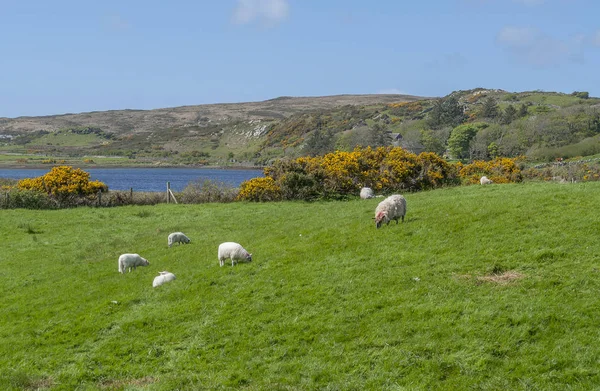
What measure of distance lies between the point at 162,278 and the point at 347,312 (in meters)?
6.85

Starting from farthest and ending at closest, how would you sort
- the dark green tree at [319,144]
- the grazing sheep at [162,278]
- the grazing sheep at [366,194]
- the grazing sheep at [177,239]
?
the dark green tree at [319,144], the grazing sheep at [366,194], the grazing sheep at [177,239], the grazing sheep at [162,278]

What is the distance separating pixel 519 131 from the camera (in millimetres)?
87938

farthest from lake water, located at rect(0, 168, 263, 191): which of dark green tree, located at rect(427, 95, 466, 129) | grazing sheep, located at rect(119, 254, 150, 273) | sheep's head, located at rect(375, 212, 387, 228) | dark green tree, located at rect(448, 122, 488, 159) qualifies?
sheep's head, located at rect(375, 212, 387, 228)

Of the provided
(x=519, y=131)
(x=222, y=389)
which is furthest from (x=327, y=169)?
(x=519, y=131)

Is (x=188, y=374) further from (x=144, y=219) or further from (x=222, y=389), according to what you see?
(x=144, y=219)

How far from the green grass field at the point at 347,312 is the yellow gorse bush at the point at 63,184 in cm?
2035

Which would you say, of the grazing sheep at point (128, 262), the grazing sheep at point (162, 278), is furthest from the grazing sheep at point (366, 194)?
the grazing sheep at point (162, 278)

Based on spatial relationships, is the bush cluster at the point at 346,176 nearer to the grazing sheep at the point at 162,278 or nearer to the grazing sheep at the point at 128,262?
the grazing sheep at the point at 128,262

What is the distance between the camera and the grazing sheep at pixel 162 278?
16.0 metres

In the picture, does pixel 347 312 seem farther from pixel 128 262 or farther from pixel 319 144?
pixel 319 144

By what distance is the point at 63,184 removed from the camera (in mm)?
39844

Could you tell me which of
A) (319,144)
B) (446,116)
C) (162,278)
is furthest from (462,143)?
(162,278)

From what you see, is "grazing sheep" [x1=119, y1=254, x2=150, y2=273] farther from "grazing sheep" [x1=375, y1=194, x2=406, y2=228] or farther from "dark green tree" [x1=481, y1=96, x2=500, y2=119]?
"dark green tree" [x1=481, y1=96, x2=500, y2=119]

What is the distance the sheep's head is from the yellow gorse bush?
93.6ft
